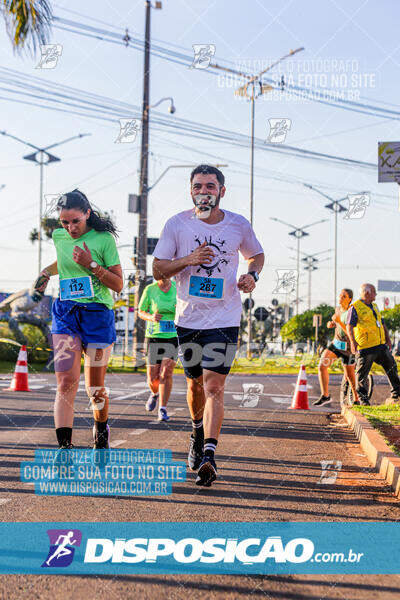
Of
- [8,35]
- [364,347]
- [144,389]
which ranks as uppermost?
[8,35]

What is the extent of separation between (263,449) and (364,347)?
477cm

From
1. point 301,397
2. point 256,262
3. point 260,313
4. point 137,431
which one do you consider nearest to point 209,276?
point 256,262

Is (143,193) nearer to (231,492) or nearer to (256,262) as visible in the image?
(256,262)

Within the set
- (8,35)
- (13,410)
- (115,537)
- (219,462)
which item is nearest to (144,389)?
(13,410)

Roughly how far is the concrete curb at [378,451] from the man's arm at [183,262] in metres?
1.98

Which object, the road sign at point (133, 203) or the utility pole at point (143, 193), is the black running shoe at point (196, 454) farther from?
the utility pole at point (143, 193)

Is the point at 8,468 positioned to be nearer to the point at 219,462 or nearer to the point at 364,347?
the point at 219,462

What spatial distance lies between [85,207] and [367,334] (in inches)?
266

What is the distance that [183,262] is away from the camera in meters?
5.05

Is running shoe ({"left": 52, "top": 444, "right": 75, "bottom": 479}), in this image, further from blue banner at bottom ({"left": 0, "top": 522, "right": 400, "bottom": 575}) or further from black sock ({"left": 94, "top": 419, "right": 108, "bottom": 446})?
blue banner at bottom ({"left": 0, "top": 522, "right": 400, "bottom": 575})

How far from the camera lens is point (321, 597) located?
9.93 ft

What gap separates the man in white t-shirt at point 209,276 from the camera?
520cm

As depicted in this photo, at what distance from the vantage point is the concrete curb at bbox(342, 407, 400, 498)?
5.41 m

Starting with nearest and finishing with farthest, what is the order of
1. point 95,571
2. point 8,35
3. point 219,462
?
point 95,571, point 219,462, point 8,35
